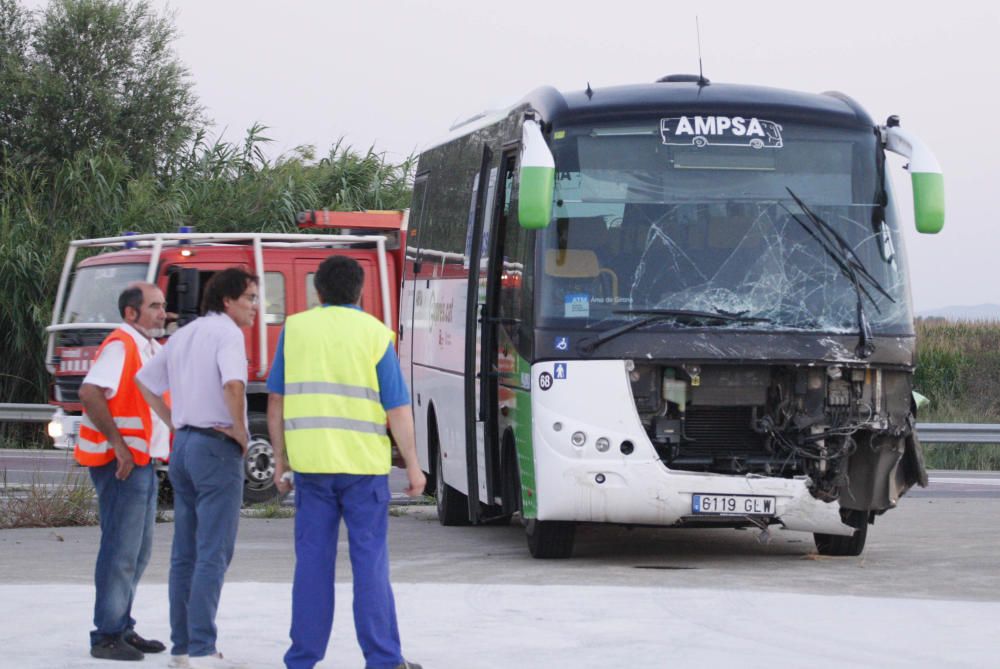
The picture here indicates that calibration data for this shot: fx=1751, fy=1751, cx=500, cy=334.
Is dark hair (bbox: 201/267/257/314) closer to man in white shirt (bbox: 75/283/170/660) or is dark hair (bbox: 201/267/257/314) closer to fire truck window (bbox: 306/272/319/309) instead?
man in white shirt (bbox: 75/283/170/660)

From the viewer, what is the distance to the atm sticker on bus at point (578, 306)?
466 inches

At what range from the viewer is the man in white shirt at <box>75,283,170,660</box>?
807cm

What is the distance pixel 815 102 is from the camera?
12.6 meters

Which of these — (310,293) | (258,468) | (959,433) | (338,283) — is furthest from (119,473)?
(959,433)

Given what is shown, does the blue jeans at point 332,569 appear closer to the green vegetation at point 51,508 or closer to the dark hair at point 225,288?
the dark hair at point 225,288

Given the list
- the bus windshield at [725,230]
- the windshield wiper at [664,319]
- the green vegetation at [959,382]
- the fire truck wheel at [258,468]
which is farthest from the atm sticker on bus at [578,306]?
the green vegetation at [959,382]

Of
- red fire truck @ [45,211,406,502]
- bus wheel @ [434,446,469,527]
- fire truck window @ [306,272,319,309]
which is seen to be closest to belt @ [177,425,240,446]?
bus wheel @ [434,446,469,527]

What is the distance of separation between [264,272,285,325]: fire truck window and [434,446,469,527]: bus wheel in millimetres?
2359

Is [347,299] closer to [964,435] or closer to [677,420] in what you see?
[677,420]

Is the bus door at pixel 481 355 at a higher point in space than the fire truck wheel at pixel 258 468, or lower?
higher

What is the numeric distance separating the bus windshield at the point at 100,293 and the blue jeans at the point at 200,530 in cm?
904

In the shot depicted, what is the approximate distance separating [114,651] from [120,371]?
4.25 feet

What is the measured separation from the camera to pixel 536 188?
11.5 meters

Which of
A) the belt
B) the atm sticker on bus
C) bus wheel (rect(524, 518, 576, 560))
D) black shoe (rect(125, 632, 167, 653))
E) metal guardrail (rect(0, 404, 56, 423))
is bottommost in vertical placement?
bus wheel (rect(524, 518, 576, 560))
